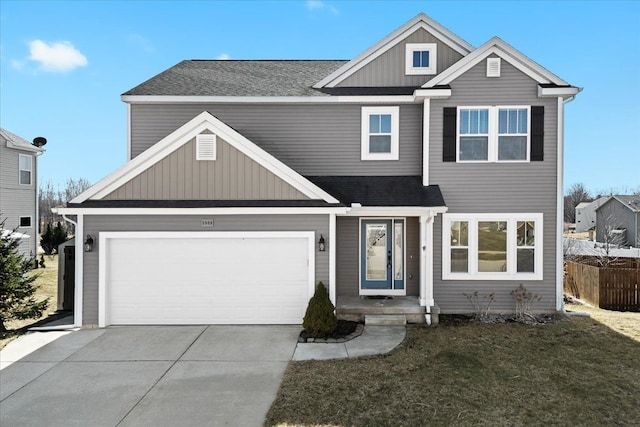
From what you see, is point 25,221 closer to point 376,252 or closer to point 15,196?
point 15,196

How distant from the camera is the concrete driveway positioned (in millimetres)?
5414

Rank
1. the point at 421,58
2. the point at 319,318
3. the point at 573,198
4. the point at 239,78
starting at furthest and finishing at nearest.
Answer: the point at 573,198
the point at 239,78
the point at 421,58
the point at 319,318

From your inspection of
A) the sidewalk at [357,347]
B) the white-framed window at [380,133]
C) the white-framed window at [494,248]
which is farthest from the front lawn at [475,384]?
the white-framed window at [380,133]

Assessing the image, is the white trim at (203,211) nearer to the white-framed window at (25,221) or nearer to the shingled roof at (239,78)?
the shingled roof at (239,78)

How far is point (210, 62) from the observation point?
14281mm

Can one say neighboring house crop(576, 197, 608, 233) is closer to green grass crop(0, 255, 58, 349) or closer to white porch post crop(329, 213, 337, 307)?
white porch post crop(329, 213, 337, 307)

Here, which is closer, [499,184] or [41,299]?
[499,184]

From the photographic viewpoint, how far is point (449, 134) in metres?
10.6

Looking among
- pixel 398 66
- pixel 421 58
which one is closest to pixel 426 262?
pixel 398 66

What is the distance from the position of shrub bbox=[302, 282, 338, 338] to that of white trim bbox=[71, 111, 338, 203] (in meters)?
2.41

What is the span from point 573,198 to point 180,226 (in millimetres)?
85888

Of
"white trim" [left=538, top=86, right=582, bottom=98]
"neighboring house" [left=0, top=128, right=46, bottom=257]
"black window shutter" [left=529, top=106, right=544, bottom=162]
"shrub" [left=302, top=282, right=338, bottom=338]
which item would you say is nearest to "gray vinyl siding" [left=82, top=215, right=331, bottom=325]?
"shrub" [left=302, top=282, right=338, bottom=338]

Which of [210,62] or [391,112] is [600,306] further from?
[210,62]

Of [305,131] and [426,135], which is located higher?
[305,131]
